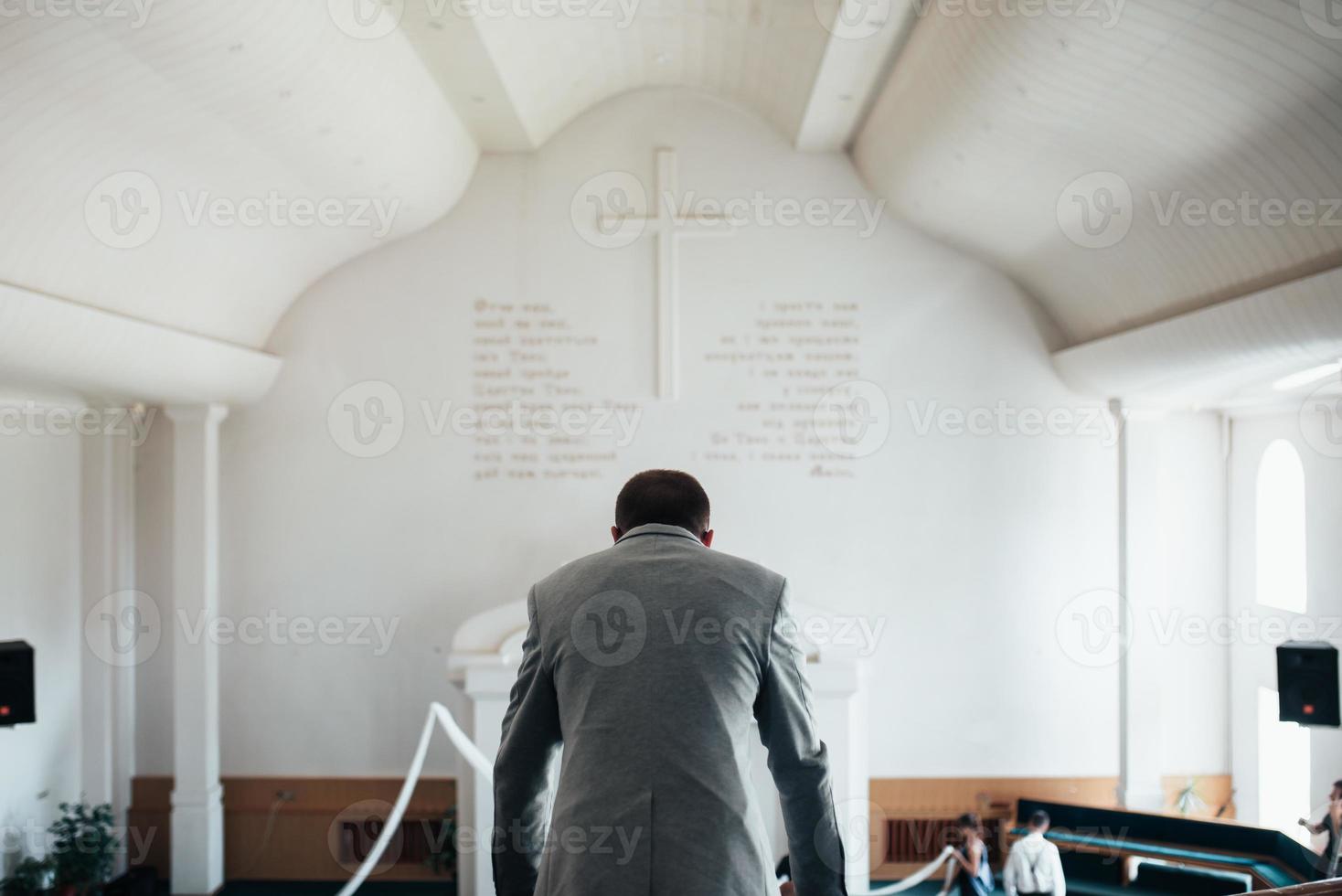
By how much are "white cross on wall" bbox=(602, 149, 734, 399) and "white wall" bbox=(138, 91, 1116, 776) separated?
0.09m

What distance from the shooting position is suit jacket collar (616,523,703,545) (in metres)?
1.94

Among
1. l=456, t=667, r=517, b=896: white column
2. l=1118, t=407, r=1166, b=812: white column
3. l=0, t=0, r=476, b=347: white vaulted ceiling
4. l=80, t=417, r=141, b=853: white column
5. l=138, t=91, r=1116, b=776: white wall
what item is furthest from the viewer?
l=138, t=91, r=1116, b=776: white wall

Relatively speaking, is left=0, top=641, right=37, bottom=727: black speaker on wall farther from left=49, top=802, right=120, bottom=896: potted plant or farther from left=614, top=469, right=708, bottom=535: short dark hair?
left=614, top=469, right=708, bottom=535: short dark hair

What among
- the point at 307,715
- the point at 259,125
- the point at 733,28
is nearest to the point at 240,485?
the point at 307,715

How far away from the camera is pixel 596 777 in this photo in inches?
66.6

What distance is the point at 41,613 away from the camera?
5543 millimetres

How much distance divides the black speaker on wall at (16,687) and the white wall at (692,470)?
164 cm

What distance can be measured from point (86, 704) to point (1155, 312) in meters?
6.91

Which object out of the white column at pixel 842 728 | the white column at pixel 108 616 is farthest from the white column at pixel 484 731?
the white column at pixel 108 616

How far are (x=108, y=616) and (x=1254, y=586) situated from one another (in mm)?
7460

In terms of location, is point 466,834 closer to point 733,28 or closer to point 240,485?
point 240,485

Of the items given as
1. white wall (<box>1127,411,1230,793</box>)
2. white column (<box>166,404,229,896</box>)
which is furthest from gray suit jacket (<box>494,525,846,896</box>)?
white wall (<box>1127,411,1230,793</box>)

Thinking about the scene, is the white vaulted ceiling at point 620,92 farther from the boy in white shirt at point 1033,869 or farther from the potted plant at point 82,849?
the boy in white shirt at point 1033,869

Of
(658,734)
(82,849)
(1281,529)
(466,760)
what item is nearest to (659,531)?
(658,734)
